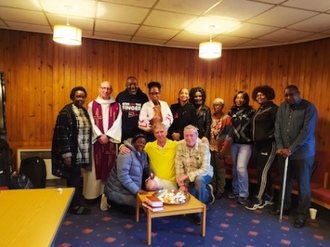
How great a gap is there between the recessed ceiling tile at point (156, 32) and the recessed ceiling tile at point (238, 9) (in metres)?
0.85

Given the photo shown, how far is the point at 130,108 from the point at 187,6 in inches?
55.5

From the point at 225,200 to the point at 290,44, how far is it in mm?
2581

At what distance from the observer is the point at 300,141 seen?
9.05 feet

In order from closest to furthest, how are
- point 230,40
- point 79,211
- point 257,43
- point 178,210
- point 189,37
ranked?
1. point 178,210
2. point 79,211
3. point 189,37
4. point 230,40
5. point 257,43

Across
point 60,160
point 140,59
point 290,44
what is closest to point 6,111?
point 60,160

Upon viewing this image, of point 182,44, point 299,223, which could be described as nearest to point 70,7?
point 182,44

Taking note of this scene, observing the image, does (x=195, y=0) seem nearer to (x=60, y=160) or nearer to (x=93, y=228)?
(x=60, y=160)

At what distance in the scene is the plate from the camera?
241 centimetres

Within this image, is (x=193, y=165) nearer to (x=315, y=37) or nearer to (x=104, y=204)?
(x=104, y=204)

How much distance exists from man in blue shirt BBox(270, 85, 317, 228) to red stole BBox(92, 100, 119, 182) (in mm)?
2013

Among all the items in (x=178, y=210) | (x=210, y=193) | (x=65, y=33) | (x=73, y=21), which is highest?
(x=73, y=21)

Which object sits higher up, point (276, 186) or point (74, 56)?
point (74, 56)

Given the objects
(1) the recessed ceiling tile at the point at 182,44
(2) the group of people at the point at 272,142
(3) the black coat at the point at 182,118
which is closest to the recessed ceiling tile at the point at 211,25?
(1) the recessed ceiling tile at the point at 182,44

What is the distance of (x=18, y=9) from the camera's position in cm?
286
